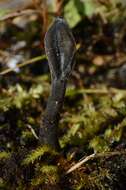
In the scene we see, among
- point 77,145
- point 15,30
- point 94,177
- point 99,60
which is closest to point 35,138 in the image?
point 77,145

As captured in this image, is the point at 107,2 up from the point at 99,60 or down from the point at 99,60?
up

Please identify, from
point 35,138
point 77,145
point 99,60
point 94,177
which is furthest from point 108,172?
point 99,60

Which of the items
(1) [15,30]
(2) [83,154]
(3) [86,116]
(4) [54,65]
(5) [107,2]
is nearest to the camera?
(4) [54,65]

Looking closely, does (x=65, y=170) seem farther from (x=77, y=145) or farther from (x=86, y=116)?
(x=86, y=116)

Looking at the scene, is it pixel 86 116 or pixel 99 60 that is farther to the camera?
pixel 99 60

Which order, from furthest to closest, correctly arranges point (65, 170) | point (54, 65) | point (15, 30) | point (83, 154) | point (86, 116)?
point (15, 30), point (86, 116), point (83, 154), point (65, 170), point (54, 65)

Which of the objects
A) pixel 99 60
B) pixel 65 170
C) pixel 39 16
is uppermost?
pixel 39 16

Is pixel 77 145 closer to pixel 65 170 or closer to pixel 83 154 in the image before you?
pixel 83 154
